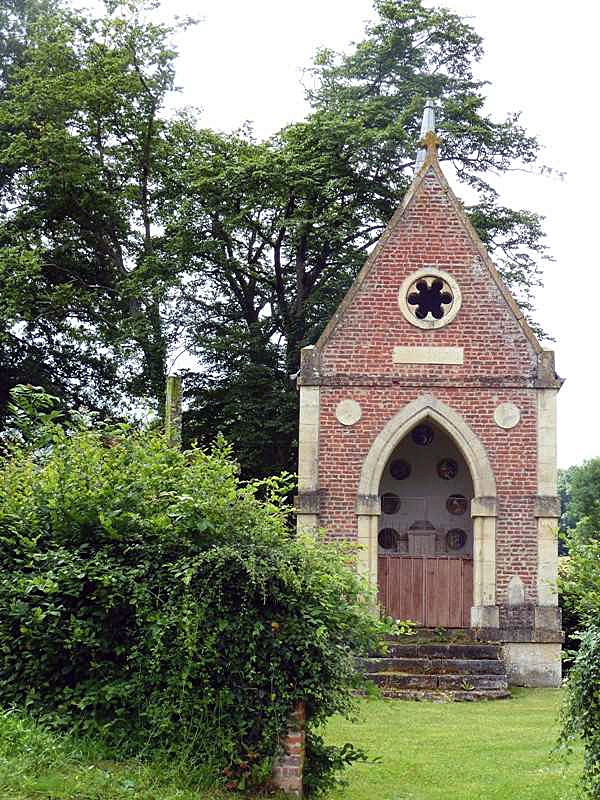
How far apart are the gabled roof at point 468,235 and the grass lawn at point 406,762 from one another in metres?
6.64

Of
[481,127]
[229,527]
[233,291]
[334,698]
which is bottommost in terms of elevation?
[334,698]

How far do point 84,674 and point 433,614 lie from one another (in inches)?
476

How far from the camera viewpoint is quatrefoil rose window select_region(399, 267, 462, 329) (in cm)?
2098

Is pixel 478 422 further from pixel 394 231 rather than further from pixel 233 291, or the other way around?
pixel 233 291

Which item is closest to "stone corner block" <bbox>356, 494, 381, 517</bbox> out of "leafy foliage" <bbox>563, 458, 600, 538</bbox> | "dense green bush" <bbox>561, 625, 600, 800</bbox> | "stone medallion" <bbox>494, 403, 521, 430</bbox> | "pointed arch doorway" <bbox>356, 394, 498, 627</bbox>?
"pointed arch doorway" <bbox>356, 394, 498, 627</bbox>

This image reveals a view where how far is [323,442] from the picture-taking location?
20656 mm

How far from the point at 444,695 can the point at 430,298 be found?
7326 mm

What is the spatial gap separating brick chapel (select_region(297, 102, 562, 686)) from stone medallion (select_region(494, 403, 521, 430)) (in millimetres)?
18

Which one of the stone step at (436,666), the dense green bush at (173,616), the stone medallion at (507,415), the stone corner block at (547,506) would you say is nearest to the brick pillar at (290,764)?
the dense green bush at (173,616)

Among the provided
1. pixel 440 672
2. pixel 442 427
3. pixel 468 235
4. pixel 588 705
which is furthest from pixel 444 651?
pixel 588 705

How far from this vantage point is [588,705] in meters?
8.79

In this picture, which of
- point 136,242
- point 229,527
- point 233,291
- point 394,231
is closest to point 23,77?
point 136,242

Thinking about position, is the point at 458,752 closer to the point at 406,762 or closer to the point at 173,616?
the point at 406,762

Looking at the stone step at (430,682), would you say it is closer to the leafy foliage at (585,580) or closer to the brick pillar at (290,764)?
the brick pillar at (290,764)
